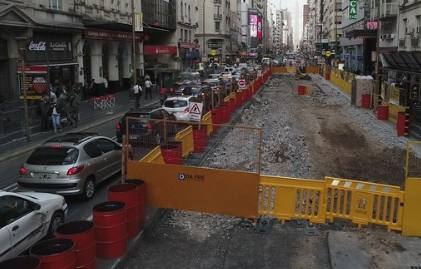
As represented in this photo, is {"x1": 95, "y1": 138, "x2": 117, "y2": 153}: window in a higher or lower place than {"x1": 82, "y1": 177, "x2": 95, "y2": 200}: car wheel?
higher

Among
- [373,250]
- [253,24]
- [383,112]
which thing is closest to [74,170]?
[373,250]

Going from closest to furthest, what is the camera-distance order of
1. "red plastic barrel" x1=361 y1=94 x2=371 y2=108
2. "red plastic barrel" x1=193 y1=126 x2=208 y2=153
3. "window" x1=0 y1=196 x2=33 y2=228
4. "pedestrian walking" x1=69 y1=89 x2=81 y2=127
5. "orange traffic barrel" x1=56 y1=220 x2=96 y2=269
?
1. "orange traffic barrel" x1=56 y1=220 x2=96 y2=269
2. "window" x1=0 y1=196 x2=33 y2=228
3. "red plastic barrel" x1=193 y1=126 x2=208 y2=153
4. "pedestrian walking" x1=69 y1=89 x2=81 y2=127
5. "red plastic barrel" x1=361 y1=94 x2=371 y2=108

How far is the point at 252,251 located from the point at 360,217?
238 centimetres

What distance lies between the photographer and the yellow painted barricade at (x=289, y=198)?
11.0 metres

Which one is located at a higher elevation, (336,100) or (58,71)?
(58,71)

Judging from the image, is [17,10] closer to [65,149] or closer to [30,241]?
[65,149]

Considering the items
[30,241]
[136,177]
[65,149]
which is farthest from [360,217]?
[65,149]

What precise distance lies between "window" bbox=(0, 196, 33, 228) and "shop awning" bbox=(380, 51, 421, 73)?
26.8m

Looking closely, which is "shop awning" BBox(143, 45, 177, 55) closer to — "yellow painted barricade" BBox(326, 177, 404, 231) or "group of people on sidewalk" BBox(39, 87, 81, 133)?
"group of people on sidewalk" BBox(39, 87, 81, 133)

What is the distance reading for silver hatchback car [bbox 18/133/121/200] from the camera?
1336 cm

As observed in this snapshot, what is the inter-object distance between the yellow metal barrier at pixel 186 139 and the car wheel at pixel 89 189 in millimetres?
3666

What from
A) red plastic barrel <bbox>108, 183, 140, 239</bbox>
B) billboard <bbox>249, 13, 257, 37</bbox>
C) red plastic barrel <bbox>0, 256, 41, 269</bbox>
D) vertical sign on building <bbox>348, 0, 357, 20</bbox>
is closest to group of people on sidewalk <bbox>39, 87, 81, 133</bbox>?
red plastic barrel <bbox>108, 183, 140, 239</bbox>

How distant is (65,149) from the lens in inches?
540

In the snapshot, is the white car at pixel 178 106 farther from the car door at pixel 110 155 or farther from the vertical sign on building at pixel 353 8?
the vertical sign on building at pixel 353 8
